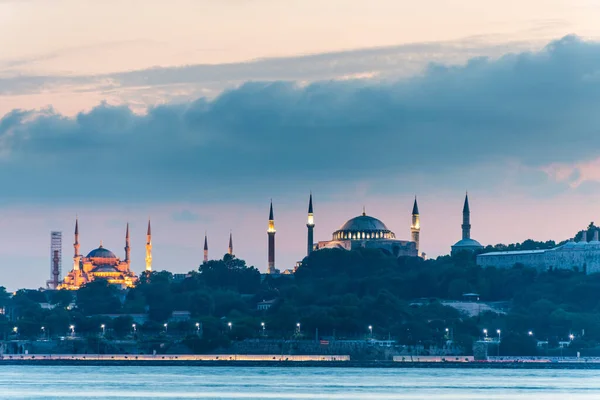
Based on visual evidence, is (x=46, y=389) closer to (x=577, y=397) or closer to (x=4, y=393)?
(x=4, y=393)

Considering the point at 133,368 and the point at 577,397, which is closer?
the point at 577,397

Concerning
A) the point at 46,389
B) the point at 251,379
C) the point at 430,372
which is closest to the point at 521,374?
the point at 430,372

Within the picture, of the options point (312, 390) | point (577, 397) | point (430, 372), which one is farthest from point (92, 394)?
point (430, 372)

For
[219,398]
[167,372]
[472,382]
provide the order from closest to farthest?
1. [219,398]
2. [472,382]
3. [167,372]

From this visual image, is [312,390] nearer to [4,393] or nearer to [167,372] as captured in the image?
[4,393]

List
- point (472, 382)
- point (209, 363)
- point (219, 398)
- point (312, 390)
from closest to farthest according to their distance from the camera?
point (219, 398), point (312, 390), point (472, 382), point (209, 363)

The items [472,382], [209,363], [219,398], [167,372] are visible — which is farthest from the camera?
[209,363]
